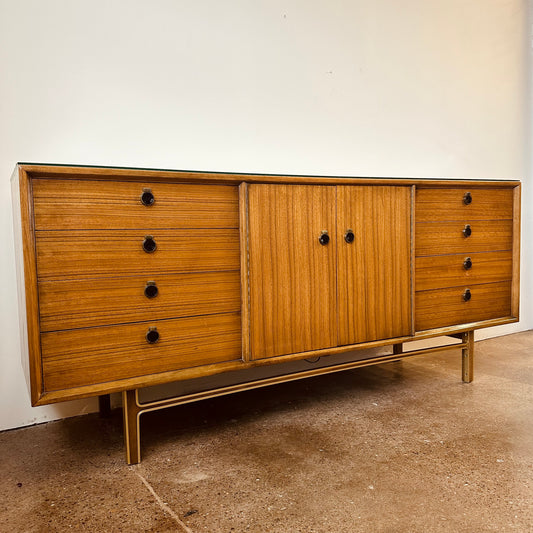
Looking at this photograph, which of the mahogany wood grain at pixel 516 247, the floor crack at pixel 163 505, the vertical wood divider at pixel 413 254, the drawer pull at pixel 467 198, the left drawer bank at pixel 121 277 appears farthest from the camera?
the mahogany wood grain at pixel 516 247

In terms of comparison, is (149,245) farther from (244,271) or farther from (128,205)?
(244,271)

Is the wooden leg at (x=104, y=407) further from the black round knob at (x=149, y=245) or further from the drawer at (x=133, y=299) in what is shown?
the black round knob at (x=149, y=245)

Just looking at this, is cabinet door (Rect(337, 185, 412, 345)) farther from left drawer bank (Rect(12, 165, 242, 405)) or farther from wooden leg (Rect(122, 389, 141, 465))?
wooden leg (Rect(122, 389, 141, 465))

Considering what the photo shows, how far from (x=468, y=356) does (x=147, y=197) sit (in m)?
1.49

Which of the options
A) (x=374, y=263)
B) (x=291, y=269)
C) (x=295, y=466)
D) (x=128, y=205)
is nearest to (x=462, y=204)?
(x=374, y=263)

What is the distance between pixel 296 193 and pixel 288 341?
468 mm

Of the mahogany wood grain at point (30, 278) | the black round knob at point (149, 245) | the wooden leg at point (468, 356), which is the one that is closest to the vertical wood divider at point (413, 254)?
the wooden leg at point (468, 356)

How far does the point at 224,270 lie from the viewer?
1432mm

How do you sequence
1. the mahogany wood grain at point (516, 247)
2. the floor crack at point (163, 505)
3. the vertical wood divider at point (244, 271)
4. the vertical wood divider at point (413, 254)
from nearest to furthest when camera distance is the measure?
the floor crack at point (163, 505), the vertical wood divider at point (244, 271), the vertical wood divider at point (413, 254), the mahogany wood grain at point (516, 247)

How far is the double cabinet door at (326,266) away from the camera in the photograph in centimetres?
147

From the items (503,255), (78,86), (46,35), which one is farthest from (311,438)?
(46,35)

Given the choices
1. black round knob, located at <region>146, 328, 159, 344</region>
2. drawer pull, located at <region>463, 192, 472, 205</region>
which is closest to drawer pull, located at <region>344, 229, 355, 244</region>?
drawer pull, located at <region>463, 192, 472, 205</region>

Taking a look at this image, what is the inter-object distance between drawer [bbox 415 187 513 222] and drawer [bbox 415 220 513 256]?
2cm

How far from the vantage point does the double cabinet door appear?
1.47m
